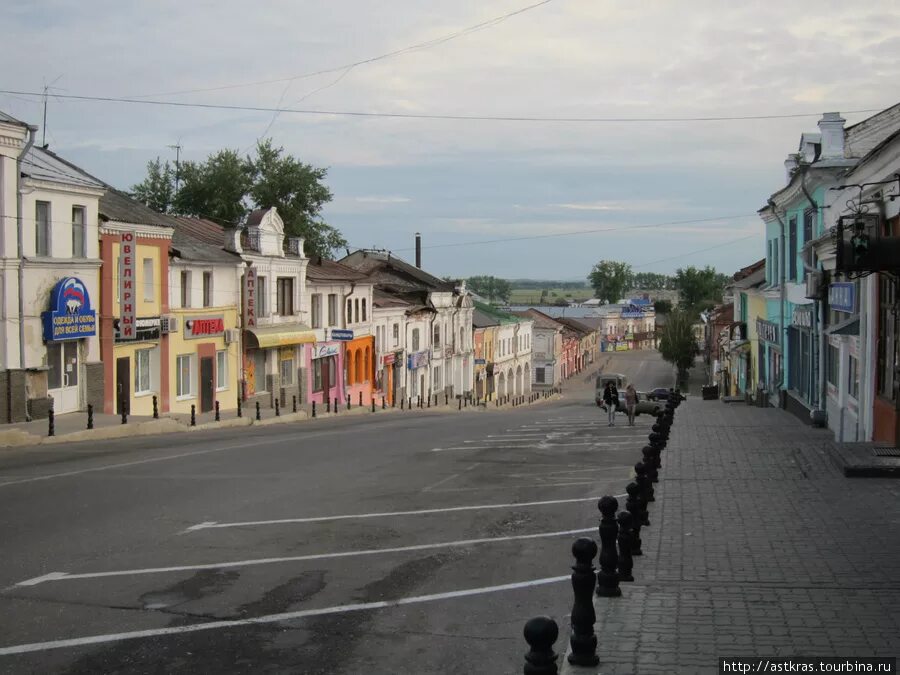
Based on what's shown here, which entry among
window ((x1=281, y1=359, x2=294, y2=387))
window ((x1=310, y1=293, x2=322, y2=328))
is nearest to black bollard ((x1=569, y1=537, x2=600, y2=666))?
window ((x1=281, y1=359, x2=294, y2=387))

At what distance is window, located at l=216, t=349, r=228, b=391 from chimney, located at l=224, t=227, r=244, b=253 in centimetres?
417

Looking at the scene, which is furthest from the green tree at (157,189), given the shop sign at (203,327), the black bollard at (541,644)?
the black bollard at (541,644)

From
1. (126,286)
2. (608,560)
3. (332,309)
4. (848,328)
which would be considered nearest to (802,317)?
(848,328)

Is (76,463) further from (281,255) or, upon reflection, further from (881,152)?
(281,255)

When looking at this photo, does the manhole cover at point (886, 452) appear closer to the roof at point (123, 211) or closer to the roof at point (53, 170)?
the roof at point (53, 170)

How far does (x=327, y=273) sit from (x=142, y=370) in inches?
656

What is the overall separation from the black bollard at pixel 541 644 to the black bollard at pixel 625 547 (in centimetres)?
411

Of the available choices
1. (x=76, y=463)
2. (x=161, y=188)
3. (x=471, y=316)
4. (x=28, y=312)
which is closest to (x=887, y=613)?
(x=76, y=463)

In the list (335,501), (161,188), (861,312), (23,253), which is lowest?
(335,501)

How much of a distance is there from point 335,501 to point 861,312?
11.7 metres

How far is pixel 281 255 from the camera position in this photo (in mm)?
43531

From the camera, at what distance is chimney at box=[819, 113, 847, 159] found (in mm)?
27045

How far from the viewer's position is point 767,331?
125 feet

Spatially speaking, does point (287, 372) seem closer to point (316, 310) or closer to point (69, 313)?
point (316, 310)
